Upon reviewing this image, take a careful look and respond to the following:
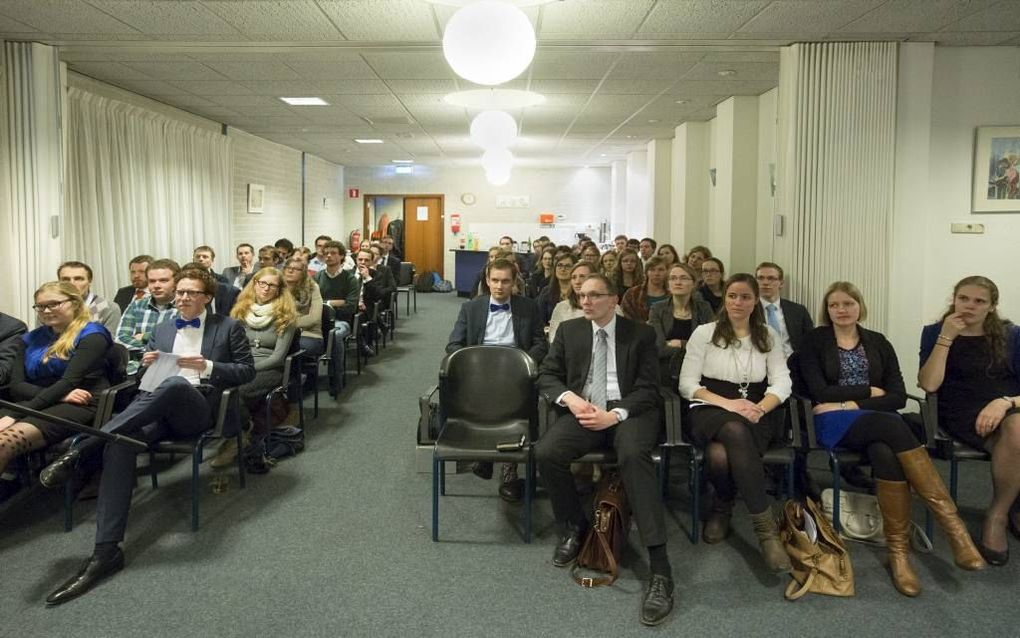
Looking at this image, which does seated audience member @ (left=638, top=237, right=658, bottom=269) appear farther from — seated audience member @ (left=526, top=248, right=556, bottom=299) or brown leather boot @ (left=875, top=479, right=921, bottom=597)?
brown leather boot @ (left=875, top=479, right=921, bottom=597)

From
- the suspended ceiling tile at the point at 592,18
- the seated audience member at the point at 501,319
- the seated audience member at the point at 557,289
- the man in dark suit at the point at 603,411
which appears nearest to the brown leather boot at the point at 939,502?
the man in dark suit at the point at 603,411

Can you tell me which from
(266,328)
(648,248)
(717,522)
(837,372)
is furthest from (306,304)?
(648,248)

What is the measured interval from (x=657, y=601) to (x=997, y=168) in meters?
4.46

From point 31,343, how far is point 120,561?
144 centimetres

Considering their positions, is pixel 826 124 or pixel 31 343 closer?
pixel 31 343

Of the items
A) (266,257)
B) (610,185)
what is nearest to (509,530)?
(266,257)

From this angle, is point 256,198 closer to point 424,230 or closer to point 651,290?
point 424,230

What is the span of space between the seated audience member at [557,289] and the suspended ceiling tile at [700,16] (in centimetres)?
184

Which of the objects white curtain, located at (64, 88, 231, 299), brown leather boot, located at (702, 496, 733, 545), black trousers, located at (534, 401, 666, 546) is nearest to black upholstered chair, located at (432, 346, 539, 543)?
black trousers, located at (534, 401, 666, 546)

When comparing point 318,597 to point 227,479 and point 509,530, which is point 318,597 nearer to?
point 509,530

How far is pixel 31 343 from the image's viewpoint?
3.97 meters

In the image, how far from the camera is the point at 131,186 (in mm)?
7527

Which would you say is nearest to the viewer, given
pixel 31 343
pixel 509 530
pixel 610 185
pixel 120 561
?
pixel 120 561

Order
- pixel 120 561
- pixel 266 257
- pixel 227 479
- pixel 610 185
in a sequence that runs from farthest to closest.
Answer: pixel 610 185
pixel 266 257
pixel 227 479
pixel 120 561
